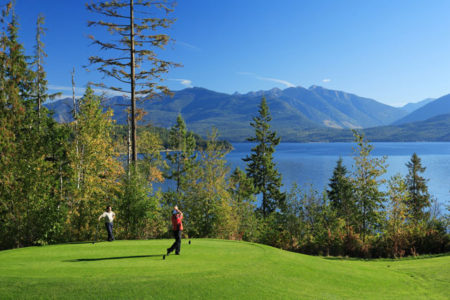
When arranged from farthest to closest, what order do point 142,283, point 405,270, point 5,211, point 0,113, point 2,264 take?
point 0,113, point 5,211, point 405,270, point 2,264, point 142,283

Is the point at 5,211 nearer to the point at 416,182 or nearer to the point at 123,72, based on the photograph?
the point at 123,72

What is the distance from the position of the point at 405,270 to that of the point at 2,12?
1172 inches

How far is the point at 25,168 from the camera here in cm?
1759

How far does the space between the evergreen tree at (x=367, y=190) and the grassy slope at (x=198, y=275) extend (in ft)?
22.0

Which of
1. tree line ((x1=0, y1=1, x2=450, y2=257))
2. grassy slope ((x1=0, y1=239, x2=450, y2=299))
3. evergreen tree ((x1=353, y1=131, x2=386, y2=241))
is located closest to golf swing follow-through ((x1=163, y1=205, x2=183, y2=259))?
grassy slope ((x1=0, y1=239, x2=450, y2=299))

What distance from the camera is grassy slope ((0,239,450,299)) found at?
9055 mm

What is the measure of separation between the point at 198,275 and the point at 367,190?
16.1 metres

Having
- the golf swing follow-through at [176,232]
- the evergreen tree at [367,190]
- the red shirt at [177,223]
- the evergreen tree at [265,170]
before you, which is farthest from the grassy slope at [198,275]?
the evergreen tree at [265,170]

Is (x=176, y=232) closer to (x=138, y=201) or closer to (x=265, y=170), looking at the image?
(x=138, y=201)

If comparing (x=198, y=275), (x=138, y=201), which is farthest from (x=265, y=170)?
(x=198, y=275)

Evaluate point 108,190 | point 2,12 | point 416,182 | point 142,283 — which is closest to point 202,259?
point 142,283

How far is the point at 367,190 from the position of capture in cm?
2177

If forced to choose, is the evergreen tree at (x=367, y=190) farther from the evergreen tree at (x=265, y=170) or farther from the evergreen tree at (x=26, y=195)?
the evergreen tree at (x=265, y=170)

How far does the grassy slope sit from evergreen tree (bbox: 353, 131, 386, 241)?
6.69 metres
